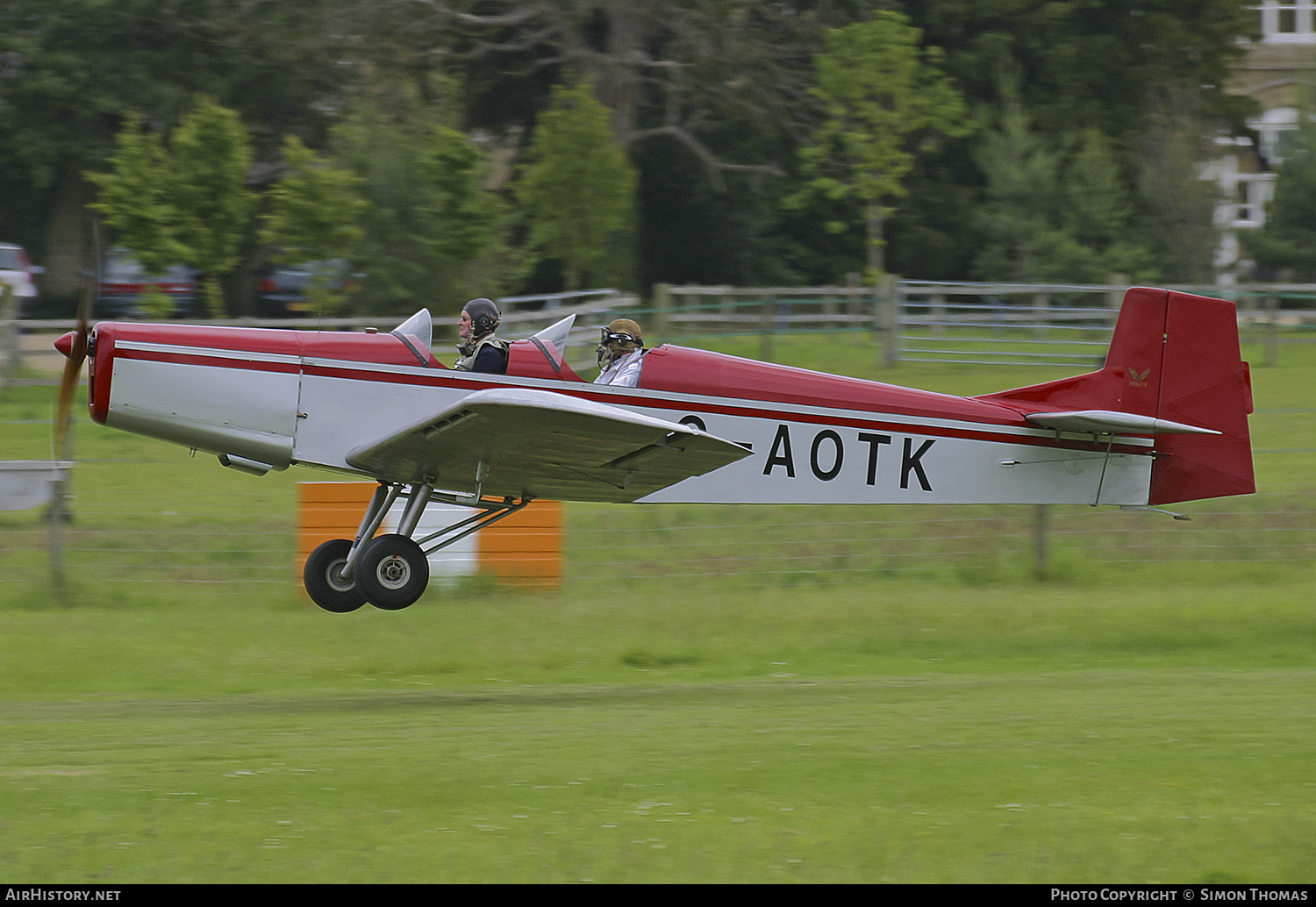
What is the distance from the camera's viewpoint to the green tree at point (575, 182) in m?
27.7

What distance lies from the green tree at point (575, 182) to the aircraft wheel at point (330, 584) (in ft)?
60.1

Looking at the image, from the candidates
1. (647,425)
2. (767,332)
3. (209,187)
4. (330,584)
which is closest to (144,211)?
(209,187)

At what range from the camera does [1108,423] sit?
34.7ft

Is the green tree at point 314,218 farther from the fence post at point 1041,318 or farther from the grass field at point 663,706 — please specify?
the fence post at point 1041,318

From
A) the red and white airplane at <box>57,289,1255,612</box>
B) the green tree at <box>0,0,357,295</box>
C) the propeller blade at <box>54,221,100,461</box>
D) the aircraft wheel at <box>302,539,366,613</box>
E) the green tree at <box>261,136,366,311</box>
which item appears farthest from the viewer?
the green tree at <box>0,0,357,295</box>

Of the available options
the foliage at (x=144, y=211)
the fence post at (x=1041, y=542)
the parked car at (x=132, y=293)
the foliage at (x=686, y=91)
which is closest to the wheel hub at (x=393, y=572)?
the fence post at (x=1041, y=542)

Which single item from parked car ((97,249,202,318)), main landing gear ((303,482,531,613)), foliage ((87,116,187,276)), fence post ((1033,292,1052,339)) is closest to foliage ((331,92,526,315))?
foliage ((87,116,187,276))

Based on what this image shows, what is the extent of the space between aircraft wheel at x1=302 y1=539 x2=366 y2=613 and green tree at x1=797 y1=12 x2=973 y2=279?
73.5ft

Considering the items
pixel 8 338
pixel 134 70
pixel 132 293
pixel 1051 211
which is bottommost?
pixel 8 338

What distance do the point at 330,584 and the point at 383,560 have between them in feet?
1.96

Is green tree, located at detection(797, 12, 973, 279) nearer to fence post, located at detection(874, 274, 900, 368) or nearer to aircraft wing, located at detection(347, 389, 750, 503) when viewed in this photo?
fence post, located at detection(874, 274, 900, 368)

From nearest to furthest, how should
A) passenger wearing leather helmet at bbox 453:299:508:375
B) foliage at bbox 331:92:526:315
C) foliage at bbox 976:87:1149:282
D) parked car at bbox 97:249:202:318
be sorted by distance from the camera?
passenger wearing leather helmet at bbox 453:299:508:375
foliage at bbox 331:92:526:315
parked car at bbox 97:249:202:318
foliage at bbox 976:87:1149:282

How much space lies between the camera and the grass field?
6691 millimetres

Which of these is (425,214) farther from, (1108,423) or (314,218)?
(1108,423)
